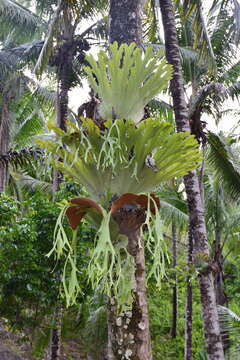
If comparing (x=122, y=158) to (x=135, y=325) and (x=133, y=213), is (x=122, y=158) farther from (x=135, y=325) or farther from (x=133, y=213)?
(x=135, y=325)

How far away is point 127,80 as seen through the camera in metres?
2.00

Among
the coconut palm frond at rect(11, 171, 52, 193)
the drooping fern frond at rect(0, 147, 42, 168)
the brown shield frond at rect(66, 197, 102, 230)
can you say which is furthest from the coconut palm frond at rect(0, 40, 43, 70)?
the brown shield frond at rect(66, 197, 102, 230)

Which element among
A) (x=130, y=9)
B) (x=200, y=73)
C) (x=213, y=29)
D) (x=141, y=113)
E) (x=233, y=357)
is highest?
(x=213, y=29)

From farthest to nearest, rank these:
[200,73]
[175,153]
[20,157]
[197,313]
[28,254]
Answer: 1. [197,313]
2. [200,73]
3. [20,157]
4. [28,254]
5. [175,153]

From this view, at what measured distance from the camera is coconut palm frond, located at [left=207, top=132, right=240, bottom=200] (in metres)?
8.31

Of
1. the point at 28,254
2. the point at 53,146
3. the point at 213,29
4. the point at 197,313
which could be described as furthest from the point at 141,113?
the point at 197,313

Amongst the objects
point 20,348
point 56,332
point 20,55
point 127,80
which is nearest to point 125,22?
point 127,80

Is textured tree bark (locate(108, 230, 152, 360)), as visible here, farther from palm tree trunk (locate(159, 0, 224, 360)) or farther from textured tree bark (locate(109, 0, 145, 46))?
palm tree trunk (locate(159, 0, 224, 360))

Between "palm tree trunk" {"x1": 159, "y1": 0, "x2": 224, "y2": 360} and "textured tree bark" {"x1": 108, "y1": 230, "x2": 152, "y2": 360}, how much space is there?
3.24 meters

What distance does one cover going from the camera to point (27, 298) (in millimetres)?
7109

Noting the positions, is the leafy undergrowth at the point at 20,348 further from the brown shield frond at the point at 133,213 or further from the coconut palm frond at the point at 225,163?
the brown shield frond at the point at 133,213

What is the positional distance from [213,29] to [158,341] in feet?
34.9

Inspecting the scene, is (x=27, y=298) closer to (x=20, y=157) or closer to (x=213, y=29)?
(x=20, y=157)

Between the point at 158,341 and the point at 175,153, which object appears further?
the point at 158,341
